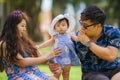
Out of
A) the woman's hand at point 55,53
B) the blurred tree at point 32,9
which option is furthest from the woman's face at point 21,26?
the blurred tree at point 32,9

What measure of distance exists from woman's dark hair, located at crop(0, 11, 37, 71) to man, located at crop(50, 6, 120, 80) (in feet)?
2.30

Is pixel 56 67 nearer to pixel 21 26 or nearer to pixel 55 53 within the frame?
pixel 55 53

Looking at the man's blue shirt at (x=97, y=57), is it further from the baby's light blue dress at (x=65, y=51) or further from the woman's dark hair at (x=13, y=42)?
the woman's dark hair at (x=13, y=42)

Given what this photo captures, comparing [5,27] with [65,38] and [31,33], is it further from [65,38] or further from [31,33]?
[31,33]

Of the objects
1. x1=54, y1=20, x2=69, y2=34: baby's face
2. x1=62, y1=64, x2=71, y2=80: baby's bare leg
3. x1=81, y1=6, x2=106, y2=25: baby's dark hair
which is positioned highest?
x1=81, y1=6, x2=106, y2=25: baby's dark hair

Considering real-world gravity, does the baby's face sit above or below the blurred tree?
above

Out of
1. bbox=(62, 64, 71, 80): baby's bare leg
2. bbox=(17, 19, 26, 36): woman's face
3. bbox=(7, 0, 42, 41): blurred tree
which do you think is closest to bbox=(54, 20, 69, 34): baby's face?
bbox=(62, 64, 71, 80): baby's bare leg

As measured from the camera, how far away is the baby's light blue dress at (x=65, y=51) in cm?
747

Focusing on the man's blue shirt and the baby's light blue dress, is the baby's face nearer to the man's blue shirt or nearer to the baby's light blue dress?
the baby's light blue dress

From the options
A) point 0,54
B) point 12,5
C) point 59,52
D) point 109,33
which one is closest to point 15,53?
point 0,54

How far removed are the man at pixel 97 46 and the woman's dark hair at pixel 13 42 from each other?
70 cm

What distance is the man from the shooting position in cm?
678

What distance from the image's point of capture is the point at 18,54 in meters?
6.86

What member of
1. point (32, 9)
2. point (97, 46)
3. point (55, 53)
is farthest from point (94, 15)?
point (32, 9)
